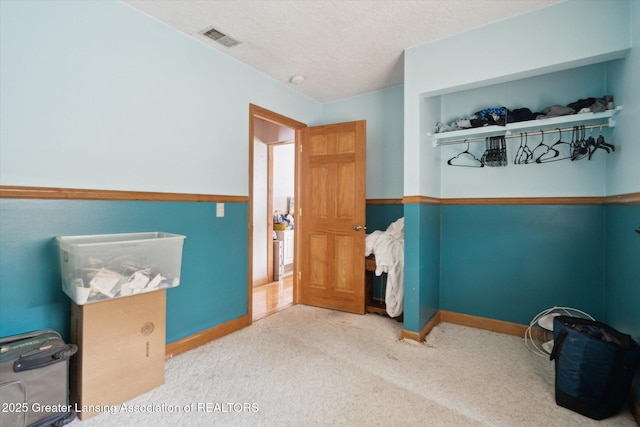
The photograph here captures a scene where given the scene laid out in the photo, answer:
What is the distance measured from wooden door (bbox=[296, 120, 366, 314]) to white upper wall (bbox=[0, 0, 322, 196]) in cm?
93

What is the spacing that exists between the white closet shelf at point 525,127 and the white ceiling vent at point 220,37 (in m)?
1.90

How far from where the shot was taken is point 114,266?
5.65 ft

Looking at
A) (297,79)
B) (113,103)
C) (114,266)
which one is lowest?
(114,266)

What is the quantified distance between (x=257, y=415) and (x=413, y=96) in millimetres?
2626

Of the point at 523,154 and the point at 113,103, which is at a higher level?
→ the point at 113,103

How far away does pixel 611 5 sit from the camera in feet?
6.40

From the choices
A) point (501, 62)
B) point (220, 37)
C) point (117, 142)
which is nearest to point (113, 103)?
point (117, 142)

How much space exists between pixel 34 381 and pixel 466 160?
3.46 m

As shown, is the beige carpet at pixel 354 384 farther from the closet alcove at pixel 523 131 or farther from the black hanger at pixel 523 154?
the black hanger at pixel 523 154

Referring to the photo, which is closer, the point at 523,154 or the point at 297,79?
the point at 523,154

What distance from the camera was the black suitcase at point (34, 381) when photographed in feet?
4.53

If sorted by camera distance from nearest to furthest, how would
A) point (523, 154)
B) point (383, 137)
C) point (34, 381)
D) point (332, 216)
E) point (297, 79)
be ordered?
point (34, 381) → point (523, 154) → point (297, 79) → point (332, 216) → point (383, 137)

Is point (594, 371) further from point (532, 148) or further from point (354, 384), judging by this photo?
point (532, 148)

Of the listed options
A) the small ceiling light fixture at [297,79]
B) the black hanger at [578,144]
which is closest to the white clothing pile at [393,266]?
the black hanger at [578,144]
